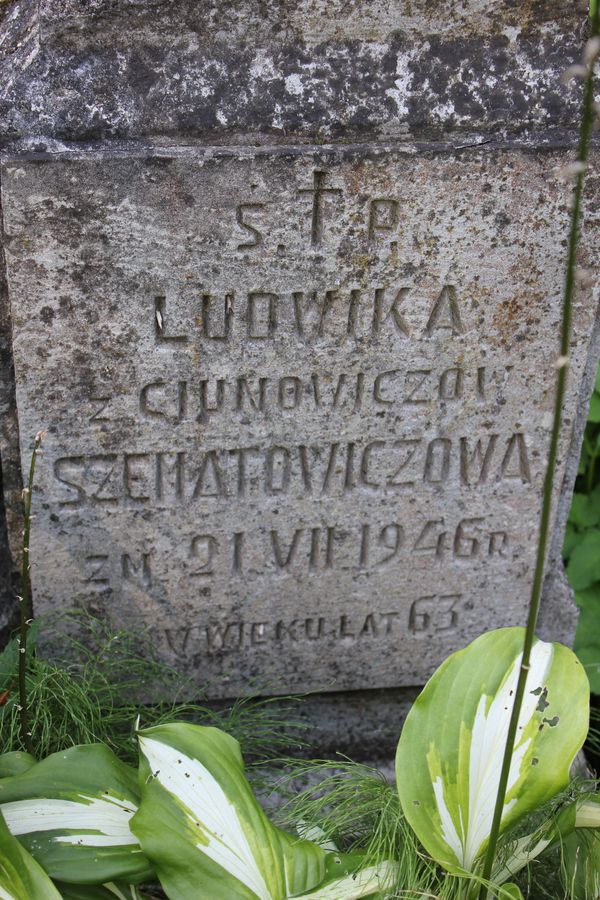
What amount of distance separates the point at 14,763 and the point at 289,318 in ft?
3.03

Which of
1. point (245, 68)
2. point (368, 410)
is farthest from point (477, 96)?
point (368, 410)

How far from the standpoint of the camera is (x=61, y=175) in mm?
1556

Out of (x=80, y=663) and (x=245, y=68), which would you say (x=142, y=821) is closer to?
(x=80, y=663)

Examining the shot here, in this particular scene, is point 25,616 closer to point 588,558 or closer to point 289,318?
point 289,318

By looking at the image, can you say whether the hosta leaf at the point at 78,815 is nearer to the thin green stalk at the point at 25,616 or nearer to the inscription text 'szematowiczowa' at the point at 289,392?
the thin green stalk at the point at 25,616

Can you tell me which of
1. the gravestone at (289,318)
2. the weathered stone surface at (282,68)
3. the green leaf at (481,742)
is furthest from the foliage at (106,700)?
the weathered stone surface at (282,68)

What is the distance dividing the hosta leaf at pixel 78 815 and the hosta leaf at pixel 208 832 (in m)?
0.09

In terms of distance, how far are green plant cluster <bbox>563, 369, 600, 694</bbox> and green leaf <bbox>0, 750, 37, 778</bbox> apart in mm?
1342

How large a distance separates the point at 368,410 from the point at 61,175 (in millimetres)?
726

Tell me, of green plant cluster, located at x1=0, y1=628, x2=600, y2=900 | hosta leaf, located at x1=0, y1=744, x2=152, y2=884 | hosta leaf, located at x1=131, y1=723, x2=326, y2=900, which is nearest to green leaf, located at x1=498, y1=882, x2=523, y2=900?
green plant cluster, located at x1=0, y1=628, x2=600, y2=900

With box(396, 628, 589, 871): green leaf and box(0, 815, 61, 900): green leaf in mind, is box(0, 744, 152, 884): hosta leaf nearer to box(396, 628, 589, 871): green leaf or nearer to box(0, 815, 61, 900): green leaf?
box(0, 815, 61, 900): green leaf

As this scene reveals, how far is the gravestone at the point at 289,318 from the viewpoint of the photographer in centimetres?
156

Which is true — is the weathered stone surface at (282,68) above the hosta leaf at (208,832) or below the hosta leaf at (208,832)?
above

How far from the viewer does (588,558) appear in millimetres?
2455
